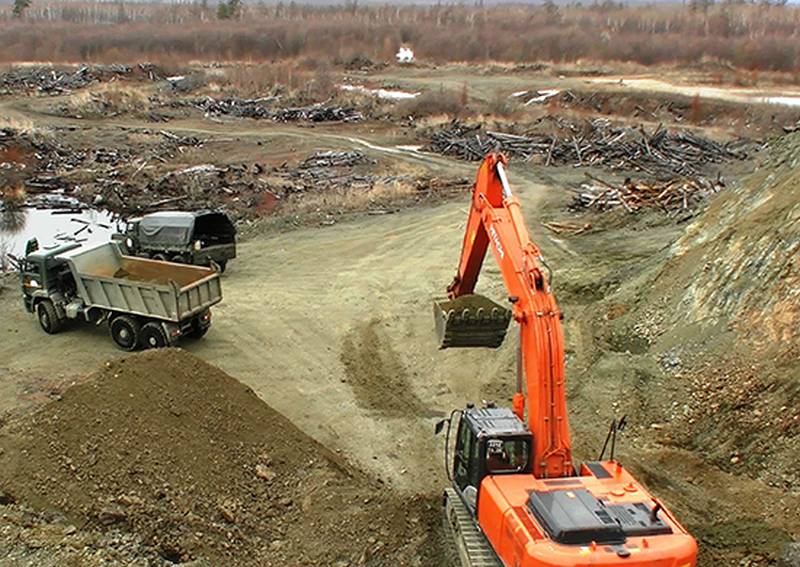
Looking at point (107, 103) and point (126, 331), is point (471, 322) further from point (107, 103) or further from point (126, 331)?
point (107, 103)

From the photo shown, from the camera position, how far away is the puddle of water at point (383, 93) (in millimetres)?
53016

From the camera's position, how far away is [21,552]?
941 centimetres

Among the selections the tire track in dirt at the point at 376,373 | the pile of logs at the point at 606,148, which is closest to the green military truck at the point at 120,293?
the tire track in dirt at the point at 376,373

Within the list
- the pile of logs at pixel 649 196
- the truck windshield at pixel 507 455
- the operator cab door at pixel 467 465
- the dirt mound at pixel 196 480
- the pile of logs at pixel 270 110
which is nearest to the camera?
the truck windshield at pixel 507 455

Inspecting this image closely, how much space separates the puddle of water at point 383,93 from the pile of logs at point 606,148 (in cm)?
1173

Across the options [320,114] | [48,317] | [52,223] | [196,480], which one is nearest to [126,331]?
[48,317]

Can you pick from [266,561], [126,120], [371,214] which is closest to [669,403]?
[266,561]

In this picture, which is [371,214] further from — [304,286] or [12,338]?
[12,338]

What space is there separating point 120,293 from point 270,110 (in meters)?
34.7

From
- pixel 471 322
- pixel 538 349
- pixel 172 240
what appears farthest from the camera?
pixel 172 240

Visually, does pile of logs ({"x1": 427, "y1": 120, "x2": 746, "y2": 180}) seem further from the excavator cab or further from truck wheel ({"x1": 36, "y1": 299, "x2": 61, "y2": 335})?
the excavator cab

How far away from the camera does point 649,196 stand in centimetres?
2873

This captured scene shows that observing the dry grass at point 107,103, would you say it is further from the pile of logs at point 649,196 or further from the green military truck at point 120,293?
Answer: the green military truck at point 120,293

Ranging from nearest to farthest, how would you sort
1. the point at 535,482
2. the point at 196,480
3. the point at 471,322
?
the point at 535,482
the point at 196,480
the point at 471,322
